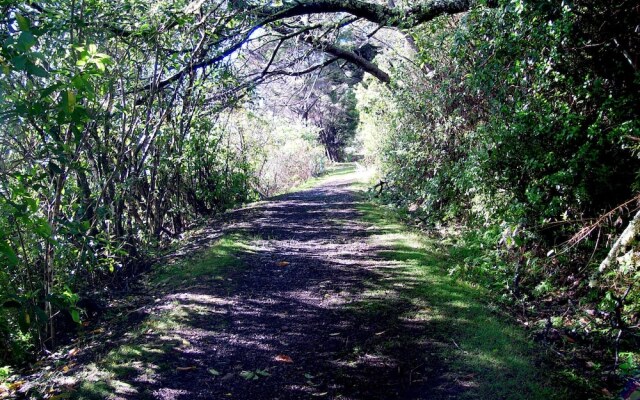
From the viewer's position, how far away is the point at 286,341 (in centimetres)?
525

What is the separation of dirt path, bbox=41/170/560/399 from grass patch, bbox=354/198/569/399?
5cm

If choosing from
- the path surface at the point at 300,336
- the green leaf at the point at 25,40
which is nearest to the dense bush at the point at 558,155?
the path surface at the point at 300,336

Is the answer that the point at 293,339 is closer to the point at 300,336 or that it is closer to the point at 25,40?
the point at 300,336

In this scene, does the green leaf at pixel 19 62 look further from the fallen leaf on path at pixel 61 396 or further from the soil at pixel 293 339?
the fallen leaf on path at pixel 61 396

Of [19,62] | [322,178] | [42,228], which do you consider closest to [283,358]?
[42,228]

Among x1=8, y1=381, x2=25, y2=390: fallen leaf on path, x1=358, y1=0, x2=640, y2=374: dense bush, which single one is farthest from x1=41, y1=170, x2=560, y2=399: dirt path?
x1=358, y1=0, x2=640, y2=374: dense bush

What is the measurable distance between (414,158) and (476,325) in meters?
6.52

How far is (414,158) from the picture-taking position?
11.2 metres

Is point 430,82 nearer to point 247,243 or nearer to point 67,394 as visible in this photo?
point 247,243

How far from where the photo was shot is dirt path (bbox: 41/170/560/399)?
4.29 meters

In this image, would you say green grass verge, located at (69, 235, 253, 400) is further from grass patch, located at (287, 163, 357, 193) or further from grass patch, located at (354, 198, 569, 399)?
grass patch, located at (287, 163, 357, 193)

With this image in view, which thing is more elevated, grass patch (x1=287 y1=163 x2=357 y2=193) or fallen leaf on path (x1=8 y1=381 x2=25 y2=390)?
grass patch (x1=287 y1=163 x2=357 y2=193)

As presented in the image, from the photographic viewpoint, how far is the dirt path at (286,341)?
4289mm

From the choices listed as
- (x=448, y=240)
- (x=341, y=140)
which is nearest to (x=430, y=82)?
(x=448, y=240)
